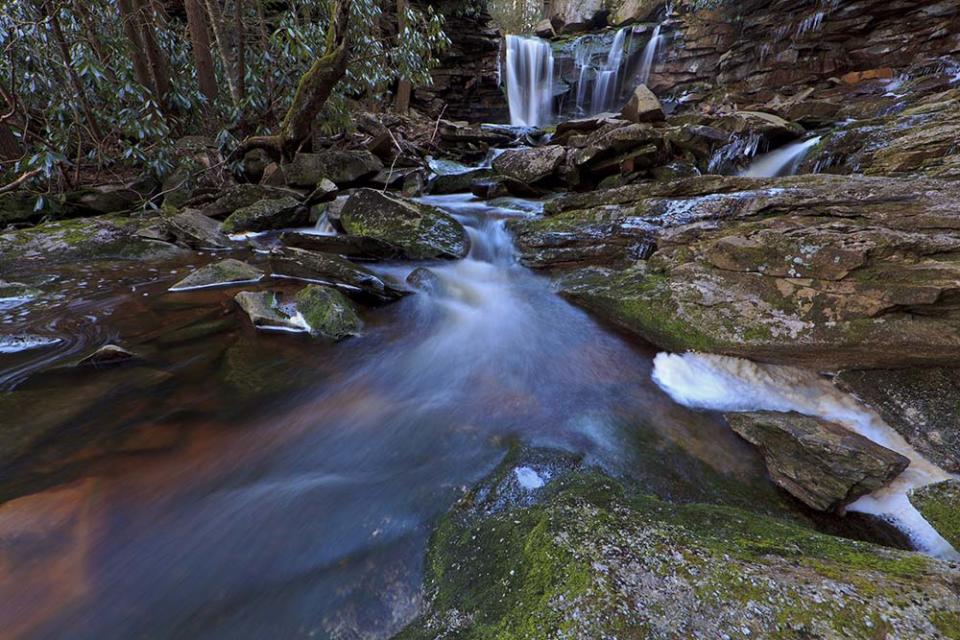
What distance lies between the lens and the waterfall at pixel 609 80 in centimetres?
1709

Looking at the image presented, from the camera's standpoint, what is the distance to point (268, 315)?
12.9ft

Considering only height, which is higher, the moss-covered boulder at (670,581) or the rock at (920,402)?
the moss-covered boulder at (670,581)

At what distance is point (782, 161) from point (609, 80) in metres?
12.0

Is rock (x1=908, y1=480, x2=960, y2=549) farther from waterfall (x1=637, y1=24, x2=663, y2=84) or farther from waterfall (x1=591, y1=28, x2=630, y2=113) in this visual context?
waterfall (x1=637, y1=24, x2=663, y2=84)

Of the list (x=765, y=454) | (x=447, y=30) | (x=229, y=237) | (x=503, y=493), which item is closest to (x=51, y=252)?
(x=229, y=237)

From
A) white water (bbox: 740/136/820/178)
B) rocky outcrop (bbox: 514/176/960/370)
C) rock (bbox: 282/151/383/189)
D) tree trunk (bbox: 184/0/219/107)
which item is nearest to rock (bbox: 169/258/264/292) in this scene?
rock (bbox: 282/151/383/189)

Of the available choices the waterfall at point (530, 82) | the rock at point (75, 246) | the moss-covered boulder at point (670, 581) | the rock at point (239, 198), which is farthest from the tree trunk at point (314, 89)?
the waterfall at point (530, 82)

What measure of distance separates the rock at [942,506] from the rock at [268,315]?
14.2 ft

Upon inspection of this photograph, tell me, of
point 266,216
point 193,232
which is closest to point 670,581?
point 193,232

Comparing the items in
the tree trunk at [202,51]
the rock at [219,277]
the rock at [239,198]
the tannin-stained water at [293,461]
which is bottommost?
the tannin-stained water at [293,461]

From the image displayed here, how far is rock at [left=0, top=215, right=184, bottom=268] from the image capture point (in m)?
5.76

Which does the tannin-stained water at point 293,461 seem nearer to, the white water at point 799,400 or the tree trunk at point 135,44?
the white water at point 799,400

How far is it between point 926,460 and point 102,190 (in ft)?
38.8

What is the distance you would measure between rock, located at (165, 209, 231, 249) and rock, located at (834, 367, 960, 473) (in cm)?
783
